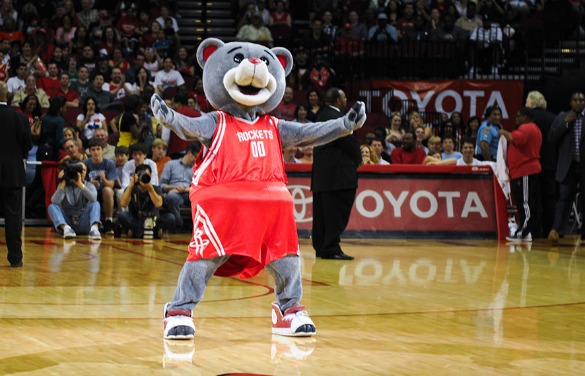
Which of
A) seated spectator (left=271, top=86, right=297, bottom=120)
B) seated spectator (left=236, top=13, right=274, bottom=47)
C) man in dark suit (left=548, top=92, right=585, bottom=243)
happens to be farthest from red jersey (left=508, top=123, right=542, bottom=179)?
seated spectator (left=236, top=13, right=274, bottom=47)

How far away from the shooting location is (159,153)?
49.3 feet

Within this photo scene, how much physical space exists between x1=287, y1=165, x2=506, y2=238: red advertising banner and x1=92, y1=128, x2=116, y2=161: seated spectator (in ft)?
9.38

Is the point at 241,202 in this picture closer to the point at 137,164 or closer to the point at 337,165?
the point at 337,165

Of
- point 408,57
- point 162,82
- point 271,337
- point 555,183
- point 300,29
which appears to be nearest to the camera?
point 271,337

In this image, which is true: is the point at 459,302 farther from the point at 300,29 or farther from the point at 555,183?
the point at 300,29

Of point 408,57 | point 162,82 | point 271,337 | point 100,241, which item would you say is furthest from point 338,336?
point 408,57

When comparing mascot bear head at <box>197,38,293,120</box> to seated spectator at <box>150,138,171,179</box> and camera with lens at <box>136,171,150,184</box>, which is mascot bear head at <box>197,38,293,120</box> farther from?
seated spectator at <box>150,138,171,179</box>

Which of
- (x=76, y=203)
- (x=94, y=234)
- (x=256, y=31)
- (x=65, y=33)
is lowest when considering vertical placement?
(x=94, y=234)

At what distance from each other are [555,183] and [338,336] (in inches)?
375

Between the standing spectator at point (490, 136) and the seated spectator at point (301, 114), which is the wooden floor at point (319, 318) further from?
the seated spectator at point (301, 114)

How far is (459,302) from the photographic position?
793 cm

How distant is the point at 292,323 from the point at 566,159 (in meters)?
8.75

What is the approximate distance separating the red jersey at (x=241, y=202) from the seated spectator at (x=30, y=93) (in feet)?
34.6

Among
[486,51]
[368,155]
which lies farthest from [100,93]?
[486,51]
